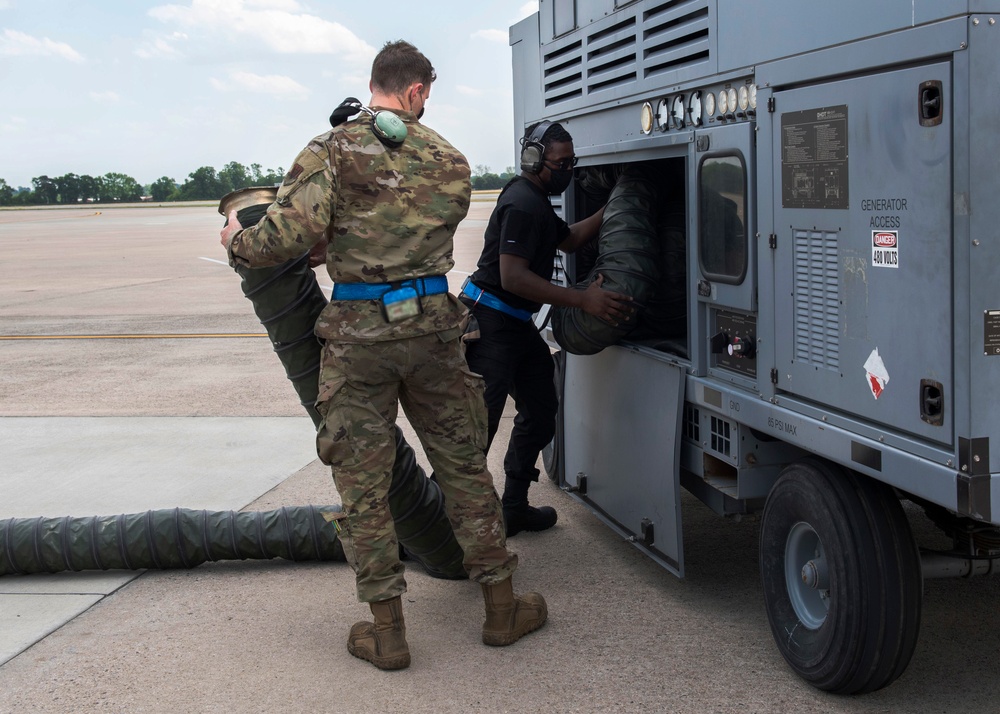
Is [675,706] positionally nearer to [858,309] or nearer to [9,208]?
[858,309]

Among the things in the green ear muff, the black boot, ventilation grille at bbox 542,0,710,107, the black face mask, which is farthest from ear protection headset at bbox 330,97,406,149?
the black boot

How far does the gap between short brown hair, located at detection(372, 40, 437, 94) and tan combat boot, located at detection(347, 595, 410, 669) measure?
188 cm

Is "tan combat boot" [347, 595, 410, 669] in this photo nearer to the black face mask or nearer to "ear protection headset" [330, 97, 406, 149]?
"ear protection headset" [330, 97, 406, 149]

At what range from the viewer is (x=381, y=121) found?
3656 mm

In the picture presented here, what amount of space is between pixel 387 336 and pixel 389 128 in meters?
0.73

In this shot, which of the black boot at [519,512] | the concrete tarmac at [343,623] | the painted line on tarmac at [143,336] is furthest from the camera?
the painted line on tarmac at [143,336]

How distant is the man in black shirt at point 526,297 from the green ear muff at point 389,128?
89cm

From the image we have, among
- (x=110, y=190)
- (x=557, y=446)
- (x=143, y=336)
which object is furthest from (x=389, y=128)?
(x=110, y=190)

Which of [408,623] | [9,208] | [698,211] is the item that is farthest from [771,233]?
[9,208]

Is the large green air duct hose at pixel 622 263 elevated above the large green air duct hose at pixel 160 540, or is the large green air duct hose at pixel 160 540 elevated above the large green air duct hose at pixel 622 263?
the large green air duct hose at pixel 622 263

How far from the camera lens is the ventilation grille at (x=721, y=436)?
387cm

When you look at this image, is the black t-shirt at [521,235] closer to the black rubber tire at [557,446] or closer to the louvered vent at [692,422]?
the black rubber tire at [557,446]

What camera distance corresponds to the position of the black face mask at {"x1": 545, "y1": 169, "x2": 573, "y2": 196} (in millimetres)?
4594

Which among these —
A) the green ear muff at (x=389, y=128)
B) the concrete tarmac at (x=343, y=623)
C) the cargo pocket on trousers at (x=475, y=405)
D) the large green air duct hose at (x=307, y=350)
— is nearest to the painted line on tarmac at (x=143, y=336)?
the concrete tarmac at (x=343, y=623)
